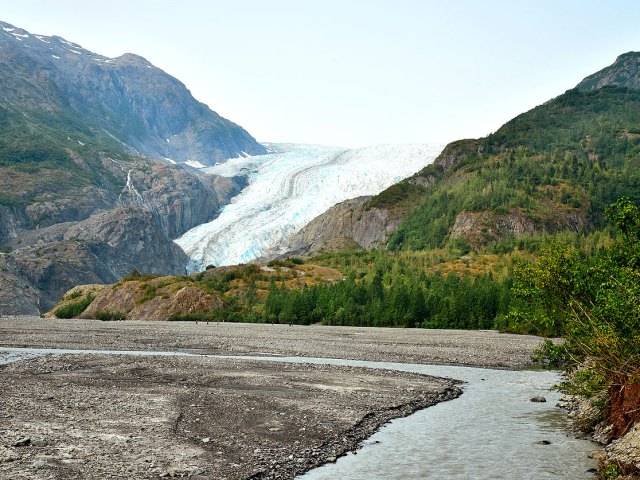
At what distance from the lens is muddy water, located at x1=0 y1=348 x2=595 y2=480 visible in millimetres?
15383

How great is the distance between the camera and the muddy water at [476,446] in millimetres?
15383

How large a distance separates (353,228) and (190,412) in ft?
554

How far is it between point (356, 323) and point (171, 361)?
55756 mm

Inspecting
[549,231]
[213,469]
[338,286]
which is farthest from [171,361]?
[549,231]

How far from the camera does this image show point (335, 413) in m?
21.8

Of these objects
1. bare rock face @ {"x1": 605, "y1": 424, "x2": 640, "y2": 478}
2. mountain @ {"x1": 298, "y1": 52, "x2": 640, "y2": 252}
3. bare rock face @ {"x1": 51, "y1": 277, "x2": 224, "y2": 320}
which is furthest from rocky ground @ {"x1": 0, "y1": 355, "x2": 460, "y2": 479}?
mountain @ {"x1": 298, "y1": 52, "x2": 640, "y2": 252}

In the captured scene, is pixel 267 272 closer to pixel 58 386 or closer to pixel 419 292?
pixel 419 292

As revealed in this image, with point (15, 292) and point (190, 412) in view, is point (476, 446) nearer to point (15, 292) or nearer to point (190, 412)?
point (190, 412)

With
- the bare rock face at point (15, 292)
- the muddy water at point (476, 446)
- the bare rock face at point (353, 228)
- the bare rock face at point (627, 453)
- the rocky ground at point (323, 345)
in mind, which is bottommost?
the bare rock face at point (15, 292)

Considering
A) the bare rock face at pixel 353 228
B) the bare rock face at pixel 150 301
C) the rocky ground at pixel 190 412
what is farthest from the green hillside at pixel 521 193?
the rocky ground at pixel 190 412

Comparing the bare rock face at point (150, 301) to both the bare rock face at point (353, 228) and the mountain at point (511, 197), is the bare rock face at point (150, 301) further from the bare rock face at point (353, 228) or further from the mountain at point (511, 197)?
the bare rock face at point (353, 228)

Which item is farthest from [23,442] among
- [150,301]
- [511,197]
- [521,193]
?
[521,193]

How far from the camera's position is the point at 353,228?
18888cm

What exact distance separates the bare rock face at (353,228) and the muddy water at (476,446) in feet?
499
